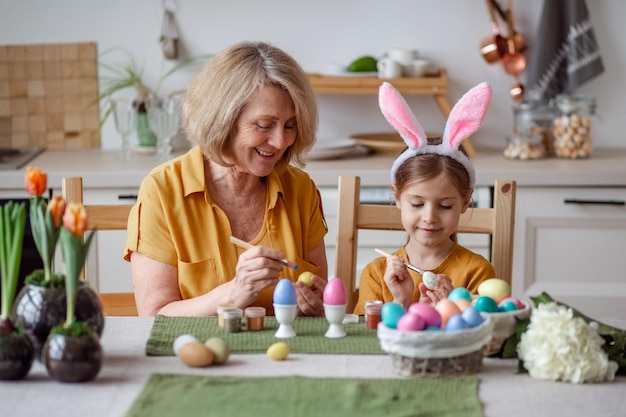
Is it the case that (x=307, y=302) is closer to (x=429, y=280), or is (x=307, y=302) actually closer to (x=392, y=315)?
(x=429, y=280)

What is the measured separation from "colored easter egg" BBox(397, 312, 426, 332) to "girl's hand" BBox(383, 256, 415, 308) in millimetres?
388

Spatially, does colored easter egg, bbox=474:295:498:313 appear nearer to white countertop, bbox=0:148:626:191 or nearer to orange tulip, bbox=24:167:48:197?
orange tulip, bbox=24:167:48:197

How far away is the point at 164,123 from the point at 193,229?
1.44 m

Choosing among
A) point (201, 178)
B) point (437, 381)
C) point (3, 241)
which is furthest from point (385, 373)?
point (201, 178)

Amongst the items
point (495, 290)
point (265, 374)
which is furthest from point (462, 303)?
point (265, 374)

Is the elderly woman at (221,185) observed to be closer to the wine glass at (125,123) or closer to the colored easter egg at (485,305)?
the colored easter egg at (485,305)

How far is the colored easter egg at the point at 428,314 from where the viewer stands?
4.80ft

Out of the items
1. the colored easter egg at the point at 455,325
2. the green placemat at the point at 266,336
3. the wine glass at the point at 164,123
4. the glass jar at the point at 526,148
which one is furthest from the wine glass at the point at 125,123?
the colored easter egg at the point at 455,325

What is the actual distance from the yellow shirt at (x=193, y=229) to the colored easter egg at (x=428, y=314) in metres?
0.66

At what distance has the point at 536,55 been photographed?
11.7 ft

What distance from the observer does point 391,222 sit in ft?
7.28

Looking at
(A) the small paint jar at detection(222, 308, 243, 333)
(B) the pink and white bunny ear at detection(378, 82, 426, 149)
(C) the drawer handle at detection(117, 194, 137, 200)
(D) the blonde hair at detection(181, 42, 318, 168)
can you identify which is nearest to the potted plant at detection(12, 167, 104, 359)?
(A) the small paint jar at detection(222, 308, 243, 333)

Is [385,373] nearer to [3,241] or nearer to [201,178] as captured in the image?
[3,241]

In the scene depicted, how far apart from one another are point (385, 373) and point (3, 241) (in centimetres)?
65
